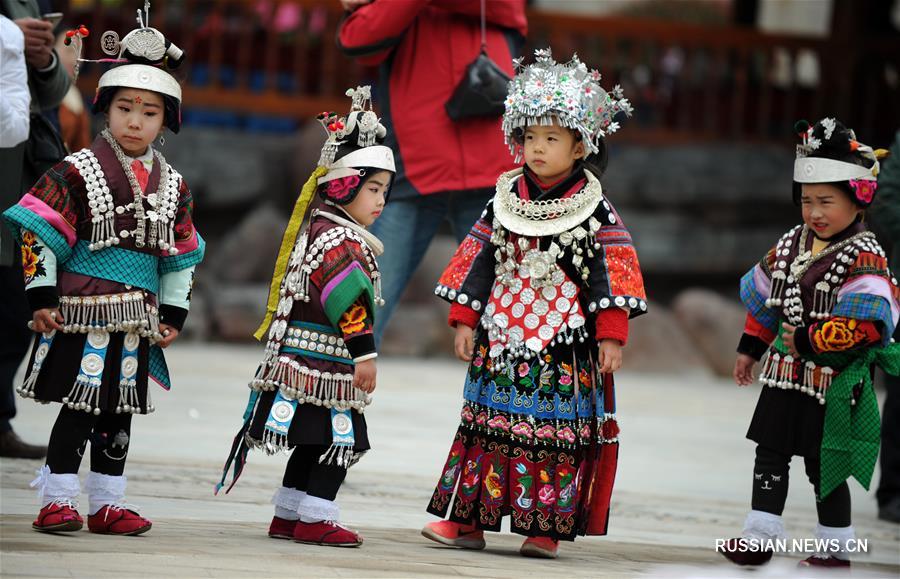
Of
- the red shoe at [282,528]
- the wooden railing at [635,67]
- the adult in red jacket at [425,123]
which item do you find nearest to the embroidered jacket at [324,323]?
the red shoe at [282,528]

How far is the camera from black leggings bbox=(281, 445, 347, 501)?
370 centimetres

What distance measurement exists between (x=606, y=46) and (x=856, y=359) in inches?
306

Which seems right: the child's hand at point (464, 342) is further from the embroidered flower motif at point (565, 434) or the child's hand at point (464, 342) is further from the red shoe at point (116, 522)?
the red shoe at point (116, 522)

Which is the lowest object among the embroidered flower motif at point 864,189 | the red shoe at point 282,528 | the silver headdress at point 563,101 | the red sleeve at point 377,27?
the red shoe at point 282,528

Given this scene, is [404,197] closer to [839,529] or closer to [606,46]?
[839,529]

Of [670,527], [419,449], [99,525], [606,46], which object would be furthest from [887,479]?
[606,46]

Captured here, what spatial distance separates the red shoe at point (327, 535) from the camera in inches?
143

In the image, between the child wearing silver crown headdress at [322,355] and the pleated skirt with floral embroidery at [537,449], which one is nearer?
the child wearing silver crown headdress at [322,355]

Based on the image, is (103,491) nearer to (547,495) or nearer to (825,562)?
(547,495)

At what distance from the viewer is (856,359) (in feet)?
13.4

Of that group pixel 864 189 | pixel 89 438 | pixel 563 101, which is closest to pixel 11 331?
pixel 89 438

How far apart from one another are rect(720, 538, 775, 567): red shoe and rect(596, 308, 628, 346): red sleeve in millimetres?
726

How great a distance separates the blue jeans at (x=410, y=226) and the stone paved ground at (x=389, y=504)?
2.42 ft

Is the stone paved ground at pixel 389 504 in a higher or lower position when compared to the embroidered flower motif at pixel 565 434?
lower
